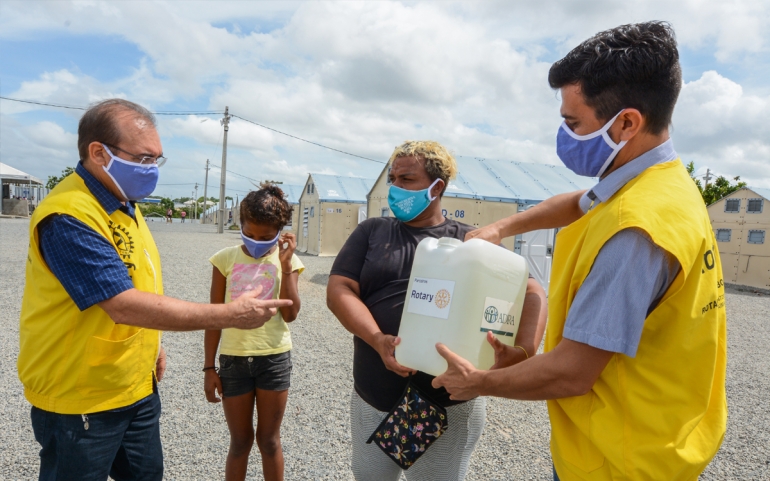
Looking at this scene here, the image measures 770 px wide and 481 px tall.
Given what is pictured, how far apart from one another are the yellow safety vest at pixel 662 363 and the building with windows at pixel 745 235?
2034cm

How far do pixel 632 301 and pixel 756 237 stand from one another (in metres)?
20.9

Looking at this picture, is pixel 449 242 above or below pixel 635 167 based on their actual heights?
below

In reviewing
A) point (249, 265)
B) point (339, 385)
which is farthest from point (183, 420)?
point (249, 265)

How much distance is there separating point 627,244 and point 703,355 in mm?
418

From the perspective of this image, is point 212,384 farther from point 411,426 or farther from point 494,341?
point 494,341

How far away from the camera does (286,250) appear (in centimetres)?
279

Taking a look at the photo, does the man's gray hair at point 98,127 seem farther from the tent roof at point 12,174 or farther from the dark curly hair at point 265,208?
the tent roof at point 12,174

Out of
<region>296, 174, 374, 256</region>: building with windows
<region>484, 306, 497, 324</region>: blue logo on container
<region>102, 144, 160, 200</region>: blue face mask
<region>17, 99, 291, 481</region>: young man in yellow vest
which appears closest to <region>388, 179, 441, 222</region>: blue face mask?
<region>17, 99, 291, 481</region>: young man in yellow vest

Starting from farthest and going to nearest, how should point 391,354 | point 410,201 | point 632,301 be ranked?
point 410,201 → point 391,354 → point 632,301

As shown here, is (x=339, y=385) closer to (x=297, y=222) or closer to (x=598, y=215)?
(x=598, y=215)

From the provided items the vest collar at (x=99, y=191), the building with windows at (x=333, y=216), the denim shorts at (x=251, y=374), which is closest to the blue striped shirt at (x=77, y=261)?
the vest collar at (x=99, y=191)

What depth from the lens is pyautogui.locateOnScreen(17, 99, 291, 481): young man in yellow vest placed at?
1.74 meters

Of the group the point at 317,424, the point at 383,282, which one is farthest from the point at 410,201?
the point at 317,424

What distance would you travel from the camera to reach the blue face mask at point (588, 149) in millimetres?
1403
